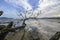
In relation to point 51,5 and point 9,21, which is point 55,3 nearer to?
point 51,5

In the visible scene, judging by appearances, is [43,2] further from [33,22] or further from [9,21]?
[9,21]

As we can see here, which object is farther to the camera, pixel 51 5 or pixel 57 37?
pixel 51 5

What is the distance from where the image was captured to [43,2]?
2.56 m

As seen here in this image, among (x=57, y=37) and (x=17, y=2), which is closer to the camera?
(x=57, y=37)

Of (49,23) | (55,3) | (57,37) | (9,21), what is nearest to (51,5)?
(55,3)

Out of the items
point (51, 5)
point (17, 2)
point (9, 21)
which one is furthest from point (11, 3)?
point (51, 5)

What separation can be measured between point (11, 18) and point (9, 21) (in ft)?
0.19

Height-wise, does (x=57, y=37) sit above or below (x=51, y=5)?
below

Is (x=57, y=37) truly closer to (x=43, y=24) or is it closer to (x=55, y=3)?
(x=43, y=24)

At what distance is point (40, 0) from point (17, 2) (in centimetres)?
38

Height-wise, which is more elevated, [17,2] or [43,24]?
[17,2]

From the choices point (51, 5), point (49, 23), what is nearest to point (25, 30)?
point (49, 23)

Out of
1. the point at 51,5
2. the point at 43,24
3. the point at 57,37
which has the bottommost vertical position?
the point at 57,37

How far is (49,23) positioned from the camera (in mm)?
2484
